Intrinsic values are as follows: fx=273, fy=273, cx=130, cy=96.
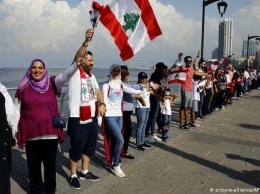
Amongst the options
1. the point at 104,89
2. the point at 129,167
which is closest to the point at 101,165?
the point at 129,167

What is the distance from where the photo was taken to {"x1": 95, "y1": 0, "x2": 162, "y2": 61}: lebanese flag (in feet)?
14.7

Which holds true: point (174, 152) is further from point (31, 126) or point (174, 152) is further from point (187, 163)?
point (31, 126)

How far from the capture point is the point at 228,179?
4.58m

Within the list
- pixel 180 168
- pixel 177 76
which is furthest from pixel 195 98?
pixel 180 168

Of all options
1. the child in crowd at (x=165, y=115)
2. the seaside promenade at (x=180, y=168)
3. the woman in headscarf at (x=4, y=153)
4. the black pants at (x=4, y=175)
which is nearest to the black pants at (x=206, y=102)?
the seaside promenade at (x=180, y=168)

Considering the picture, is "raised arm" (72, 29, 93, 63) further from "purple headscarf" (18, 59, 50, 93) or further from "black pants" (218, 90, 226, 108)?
"black pants" (218, 90, 226, 108)

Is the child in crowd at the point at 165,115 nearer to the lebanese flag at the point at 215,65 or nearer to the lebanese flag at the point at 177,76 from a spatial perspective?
the lebanese flag at the point at 177,76

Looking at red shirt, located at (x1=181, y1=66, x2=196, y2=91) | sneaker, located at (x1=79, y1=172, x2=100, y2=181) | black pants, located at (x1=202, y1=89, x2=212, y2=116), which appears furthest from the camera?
black pants, located at (x1=202, y1=89, x2=212, y2=116)

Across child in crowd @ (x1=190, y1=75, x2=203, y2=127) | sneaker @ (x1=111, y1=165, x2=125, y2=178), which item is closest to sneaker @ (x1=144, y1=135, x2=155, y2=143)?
sneaker @ (x1=111, y1=165, x2=125, y2=178)

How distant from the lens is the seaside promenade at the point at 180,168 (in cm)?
418

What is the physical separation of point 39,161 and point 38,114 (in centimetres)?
67

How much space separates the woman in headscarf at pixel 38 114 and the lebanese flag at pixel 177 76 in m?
4.61

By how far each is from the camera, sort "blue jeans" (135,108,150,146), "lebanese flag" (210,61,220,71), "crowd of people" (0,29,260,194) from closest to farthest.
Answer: "crowd of people" (0,29,260,194) → "blue jeans" (135,108,150,146) → "lebanese flag" (210,61,220,71)

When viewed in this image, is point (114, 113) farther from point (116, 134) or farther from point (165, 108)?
point (165, 108)
